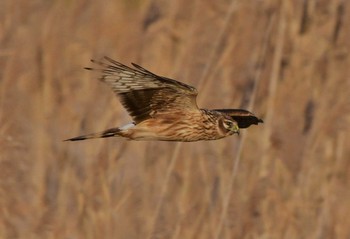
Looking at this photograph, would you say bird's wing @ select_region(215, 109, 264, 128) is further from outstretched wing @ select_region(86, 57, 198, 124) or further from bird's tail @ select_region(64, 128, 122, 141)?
bird's tail @ select_region(64, 128, 122, 141)

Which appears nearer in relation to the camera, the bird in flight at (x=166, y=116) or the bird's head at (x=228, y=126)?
the bird in flight at (x=166, y=116)

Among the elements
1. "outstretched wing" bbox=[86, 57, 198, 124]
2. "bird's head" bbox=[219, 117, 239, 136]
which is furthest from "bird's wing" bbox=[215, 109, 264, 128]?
"outstretched wing" bbox=[86, 57, 198, 124]

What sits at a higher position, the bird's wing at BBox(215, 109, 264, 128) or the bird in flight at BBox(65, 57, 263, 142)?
the bird's wing at BBox(215, 109, 264, 128)

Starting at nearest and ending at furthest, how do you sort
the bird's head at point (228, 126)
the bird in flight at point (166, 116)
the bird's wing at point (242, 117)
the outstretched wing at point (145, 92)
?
the outstretched wing at point (145, 92) → the bird in flight at point (166, 116) → the bird's head at point (228, 126) → the bird's wing at point (242, 117)

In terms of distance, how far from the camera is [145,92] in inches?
200

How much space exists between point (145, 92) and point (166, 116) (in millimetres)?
199

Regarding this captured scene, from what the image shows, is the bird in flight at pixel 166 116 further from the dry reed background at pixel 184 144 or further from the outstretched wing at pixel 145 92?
the dry reed background at pixel 184 144

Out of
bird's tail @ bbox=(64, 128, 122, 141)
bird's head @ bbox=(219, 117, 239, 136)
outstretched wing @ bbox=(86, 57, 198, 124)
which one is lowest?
bird's tail @ bbox=(64, 128, 122, 141)

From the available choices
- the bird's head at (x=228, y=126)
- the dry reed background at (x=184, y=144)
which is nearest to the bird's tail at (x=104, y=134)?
the dry reed background at (x=184, y=144)

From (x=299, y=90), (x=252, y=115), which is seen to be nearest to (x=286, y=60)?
(x=299, y=90)

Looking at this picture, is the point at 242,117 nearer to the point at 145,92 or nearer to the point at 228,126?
the point at 228,126

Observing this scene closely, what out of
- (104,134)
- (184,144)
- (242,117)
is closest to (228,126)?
(242,117)

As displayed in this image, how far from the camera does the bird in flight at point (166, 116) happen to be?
16.6 ft

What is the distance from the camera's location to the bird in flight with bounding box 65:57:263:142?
5.05 meters
